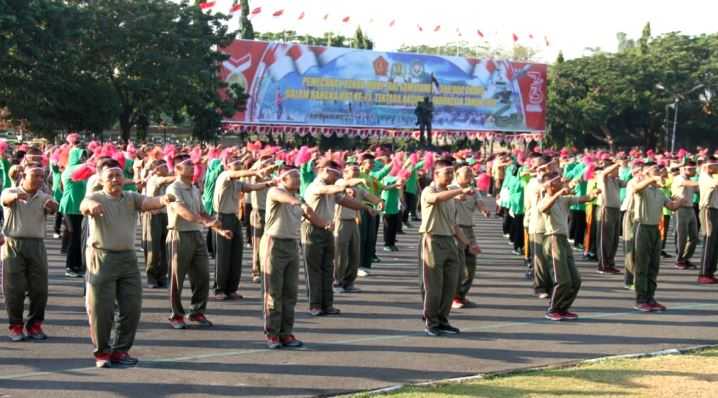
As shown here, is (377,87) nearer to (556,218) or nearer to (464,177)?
(556,218)

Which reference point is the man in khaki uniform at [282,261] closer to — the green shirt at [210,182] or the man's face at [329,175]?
the man's face at [329,175]

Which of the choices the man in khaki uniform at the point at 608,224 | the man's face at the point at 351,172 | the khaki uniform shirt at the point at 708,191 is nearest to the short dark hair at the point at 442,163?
the man's face at the point at 351,172

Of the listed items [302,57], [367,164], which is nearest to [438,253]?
[367,164]

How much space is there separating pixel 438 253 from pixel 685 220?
7.90 m

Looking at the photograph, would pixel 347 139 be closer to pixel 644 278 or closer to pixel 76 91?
pixel 76 91

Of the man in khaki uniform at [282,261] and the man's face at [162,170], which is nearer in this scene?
the man in khaki uniform at [282,261]

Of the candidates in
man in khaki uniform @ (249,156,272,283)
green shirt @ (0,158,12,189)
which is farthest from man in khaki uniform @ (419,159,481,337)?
green shirt @ (0,158,12,189)

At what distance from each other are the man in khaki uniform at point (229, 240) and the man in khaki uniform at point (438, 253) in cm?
265

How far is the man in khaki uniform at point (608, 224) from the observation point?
15891mm

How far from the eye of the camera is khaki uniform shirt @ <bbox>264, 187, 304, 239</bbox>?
9.58 meters

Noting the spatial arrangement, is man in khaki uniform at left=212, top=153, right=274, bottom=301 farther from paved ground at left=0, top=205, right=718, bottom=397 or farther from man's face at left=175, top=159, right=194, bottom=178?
man's face at left=175, top=159, right=194, bottom=178

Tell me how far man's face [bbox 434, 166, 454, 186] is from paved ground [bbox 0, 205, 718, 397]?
1.62 m

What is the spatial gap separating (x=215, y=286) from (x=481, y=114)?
147 ft

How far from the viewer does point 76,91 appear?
34.8m
